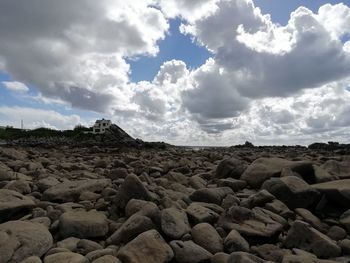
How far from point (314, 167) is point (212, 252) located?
4.02 m

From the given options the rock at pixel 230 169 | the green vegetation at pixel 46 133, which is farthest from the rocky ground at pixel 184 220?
the green vegetation at pixel 46 133

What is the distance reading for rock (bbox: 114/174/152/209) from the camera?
6629mm

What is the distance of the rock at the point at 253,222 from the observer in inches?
218

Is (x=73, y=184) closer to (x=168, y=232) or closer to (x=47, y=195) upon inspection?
(x=47, y=195)

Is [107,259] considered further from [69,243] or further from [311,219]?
[311,219]

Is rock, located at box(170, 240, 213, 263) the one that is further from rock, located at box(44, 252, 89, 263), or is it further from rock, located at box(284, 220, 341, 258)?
rock, located at box(284, 220, 341, 258)

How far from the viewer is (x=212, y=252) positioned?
5.09 m

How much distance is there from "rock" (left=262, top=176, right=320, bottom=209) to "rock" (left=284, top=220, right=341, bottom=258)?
4.15 ft

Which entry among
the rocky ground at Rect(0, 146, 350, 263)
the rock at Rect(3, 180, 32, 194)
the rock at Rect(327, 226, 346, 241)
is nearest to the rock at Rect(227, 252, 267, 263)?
the rocky ground at Rect(0, 146, 350, 263)

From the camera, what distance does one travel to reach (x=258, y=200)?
257 inches

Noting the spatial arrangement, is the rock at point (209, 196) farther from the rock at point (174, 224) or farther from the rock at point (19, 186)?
the rock at point (19, 186)

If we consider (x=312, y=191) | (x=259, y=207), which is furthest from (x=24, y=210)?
(x=312, y=191)

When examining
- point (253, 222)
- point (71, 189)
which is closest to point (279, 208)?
point (253, 222)

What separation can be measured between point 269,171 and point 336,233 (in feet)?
8.21
